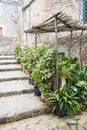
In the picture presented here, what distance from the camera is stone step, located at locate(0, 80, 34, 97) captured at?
16.7 feet

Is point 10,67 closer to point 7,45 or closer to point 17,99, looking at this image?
point 17,99

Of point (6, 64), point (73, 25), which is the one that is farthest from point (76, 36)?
point (6, 64)

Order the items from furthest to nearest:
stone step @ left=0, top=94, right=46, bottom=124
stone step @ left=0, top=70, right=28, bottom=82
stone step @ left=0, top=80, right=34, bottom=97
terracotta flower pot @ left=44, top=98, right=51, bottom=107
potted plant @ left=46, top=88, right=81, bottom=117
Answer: stone step @ left=0, top=70, right=28, bottom=82, stone step @ left=0, top=80, right=34, bottom=97, terracotta flower pot @ left=44, top=98, right=51, bottom=107, potted plant @ left=46, top=88, right=81, bottom=117, stone step @ left=0, top=94, right=46, bottom=124

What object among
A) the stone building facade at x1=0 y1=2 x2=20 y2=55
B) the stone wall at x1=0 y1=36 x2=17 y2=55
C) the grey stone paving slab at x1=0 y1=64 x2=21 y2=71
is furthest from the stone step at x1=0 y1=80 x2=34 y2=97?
the stone building facade at x1=0 y1=2 x2=20 y2=55

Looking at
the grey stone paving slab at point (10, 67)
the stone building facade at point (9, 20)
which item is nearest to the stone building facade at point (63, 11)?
the grey stone paving slab at point (10, 67)

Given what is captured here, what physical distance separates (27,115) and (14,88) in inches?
56.1

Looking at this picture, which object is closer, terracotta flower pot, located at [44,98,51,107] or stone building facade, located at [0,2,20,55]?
terracotta flower pot, located at [44,98,51,107]

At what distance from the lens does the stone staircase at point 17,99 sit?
4.06 m

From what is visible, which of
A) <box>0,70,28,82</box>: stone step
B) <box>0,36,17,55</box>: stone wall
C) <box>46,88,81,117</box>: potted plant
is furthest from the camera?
<box>0,36,17,55</box>: stone wall

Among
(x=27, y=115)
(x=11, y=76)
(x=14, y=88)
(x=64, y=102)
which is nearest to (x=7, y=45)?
(x=11, y=76)

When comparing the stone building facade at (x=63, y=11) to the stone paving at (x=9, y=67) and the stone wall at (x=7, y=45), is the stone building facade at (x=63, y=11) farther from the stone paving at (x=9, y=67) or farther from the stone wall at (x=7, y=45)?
the stone wall at (x=7, y=45)

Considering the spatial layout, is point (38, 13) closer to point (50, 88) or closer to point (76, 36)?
point (76, 36)

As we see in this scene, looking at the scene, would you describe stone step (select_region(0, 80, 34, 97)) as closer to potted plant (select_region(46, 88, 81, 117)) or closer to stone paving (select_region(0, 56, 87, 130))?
stone paving (select_region(0, 56, 87, 130))

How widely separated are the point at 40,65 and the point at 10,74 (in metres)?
2.42
